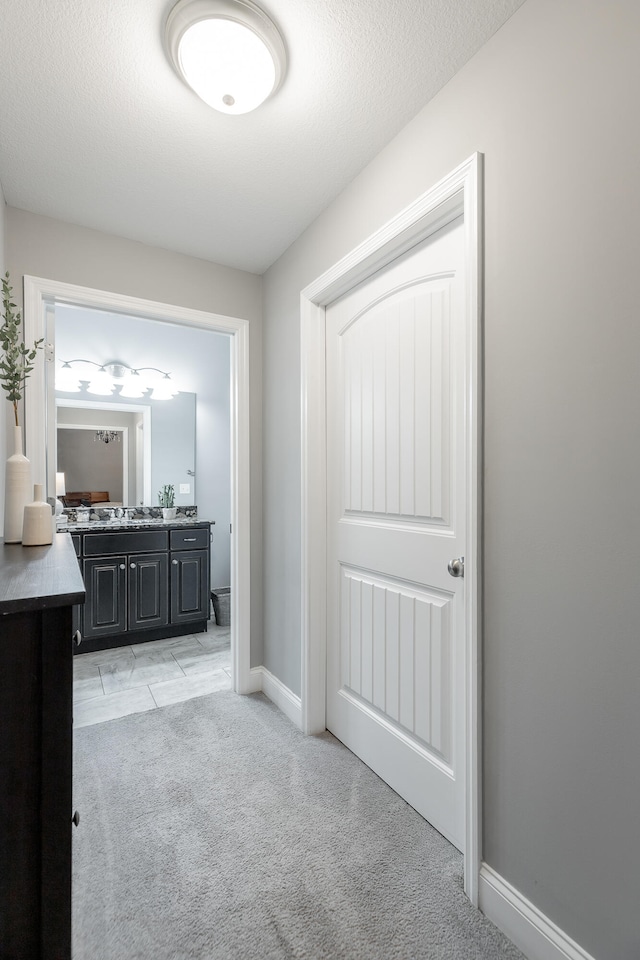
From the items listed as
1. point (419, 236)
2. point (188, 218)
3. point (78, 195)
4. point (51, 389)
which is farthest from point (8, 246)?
point (419, 236)

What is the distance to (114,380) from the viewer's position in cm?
386

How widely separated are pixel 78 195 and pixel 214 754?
2.48m

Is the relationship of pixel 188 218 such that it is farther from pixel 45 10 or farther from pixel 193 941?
pixel 193 941

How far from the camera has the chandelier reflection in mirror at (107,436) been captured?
3.96 metres

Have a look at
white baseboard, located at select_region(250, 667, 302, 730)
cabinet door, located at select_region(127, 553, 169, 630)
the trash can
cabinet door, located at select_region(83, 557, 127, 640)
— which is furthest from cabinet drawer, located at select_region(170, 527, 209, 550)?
white baseboard, located at select_region(250, 667, 302, 730)

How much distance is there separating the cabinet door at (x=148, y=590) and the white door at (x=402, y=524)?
1.86 m

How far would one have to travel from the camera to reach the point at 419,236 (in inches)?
62.2

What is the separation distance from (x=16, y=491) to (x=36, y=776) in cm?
98

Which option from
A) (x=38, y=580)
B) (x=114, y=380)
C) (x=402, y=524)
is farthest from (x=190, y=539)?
(x=38, y=580)

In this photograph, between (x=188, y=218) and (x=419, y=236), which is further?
(x=188, y=218)

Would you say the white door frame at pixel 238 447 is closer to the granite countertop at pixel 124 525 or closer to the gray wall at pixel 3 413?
the gray wall at pixel 3 413

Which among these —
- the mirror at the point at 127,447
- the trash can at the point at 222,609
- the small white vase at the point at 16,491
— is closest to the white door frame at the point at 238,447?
the small white vase at the point at 16,491

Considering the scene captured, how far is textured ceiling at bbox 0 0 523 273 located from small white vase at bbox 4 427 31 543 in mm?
1070

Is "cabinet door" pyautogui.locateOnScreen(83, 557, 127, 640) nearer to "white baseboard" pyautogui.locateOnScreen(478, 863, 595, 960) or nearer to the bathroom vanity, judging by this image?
the bathroom vanity
